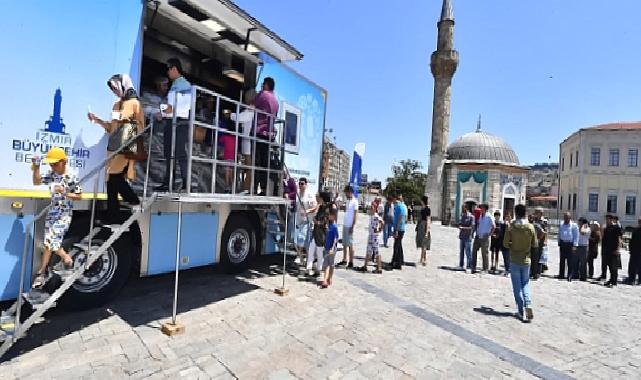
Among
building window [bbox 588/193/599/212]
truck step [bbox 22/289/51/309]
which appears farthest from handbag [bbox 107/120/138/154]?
building window [bbox 588/193/599/212]

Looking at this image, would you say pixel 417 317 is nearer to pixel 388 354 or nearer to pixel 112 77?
pixel 388 354

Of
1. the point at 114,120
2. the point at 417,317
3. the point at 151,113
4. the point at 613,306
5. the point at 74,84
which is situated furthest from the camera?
the point at 613,306

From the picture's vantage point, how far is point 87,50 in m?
4.59

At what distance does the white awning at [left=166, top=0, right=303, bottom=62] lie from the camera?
5.80 metres

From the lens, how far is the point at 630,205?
149 feet

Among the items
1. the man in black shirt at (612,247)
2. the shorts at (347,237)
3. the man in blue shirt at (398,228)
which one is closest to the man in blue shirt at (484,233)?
the man in blue shirt at (398,228)

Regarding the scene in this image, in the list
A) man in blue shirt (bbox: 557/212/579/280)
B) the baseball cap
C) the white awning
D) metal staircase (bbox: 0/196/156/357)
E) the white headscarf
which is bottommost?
metal staircase (bbox: 0/196/156/357)

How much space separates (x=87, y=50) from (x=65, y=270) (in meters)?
2.58

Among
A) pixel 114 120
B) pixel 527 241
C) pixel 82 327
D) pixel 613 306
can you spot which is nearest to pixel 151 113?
pixel 114 120

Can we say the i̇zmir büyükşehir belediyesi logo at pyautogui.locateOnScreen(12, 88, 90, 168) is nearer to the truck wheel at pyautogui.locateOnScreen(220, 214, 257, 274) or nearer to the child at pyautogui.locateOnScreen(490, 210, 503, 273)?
the truck wheel at pyautogui.locateOnScreen(220, 214, 257, 274)

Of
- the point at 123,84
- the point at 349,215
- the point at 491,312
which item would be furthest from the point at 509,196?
the point at 123,84

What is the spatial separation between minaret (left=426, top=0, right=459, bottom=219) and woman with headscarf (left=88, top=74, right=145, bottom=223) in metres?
36.5

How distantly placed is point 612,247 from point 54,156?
38.4ft

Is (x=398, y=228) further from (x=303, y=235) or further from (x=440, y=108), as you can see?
(x=440, y=108)
